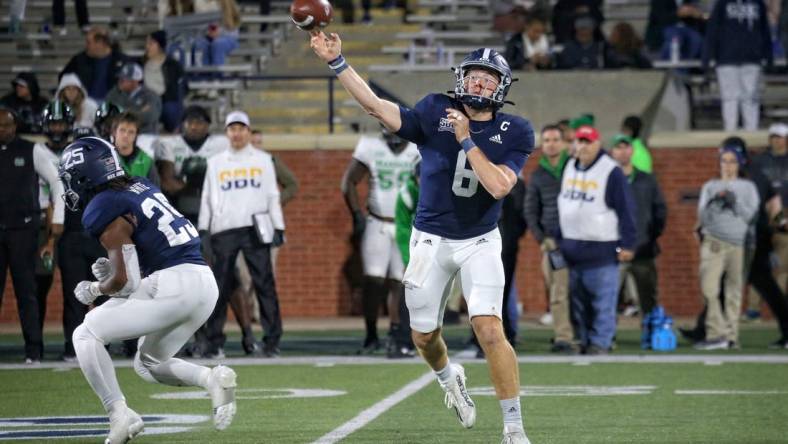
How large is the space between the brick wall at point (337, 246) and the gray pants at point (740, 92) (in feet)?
2.02

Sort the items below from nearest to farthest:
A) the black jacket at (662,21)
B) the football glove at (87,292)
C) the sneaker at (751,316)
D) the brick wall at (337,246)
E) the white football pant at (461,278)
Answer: the football glove at (87,292) < the white football pant at (461,278) < the sneaker at (751,316) < the brick wall at (337,246) < the black jacket at (662,21)

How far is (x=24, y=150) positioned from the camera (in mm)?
12180

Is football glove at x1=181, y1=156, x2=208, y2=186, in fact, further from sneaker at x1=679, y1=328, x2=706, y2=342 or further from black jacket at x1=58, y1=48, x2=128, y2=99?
sneaker at x1=679, y1=328, x2=706, y2=342

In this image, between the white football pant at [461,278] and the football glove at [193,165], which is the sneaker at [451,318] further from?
the white football pant at [461,278]

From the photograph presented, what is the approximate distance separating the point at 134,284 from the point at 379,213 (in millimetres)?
5594

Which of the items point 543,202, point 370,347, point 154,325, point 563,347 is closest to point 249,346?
point 370,347

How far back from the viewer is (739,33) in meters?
17.0

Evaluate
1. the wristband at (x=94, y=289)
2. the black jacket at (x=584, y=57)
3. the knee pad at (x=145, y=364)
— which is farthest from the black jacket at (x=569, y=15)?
the wristband at (x=94, y=289)

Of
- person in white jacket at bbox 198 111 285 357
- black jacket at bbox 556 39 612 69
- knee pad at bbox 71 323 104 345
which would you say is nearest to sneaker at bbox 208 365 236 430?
knee pad at bbox 71 323 104 345

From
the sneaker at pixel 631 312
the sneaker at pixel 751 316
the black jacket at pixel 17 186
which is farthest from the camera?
the sneaker at pixel 631 312

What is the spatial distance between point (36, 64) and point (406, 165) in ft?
28.4

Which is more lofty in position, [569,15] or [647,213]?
[569,15]

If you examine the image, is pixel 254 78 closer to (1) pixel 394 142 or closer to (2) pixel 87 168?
(1) pixel 394 142

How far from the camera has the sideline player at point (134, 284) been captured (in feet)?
24.1
